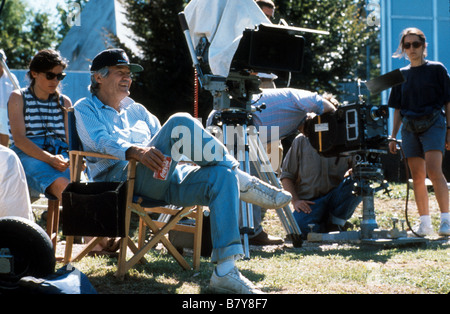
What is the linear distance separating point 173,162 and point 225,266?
63cm

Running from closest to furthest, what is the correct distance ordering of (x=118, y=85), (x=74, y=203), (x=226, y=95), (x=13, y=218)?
1. (x=13, y=218)
2. (x=74, y=203)
3. (x=118, y=85)
4. (x=226, y=95)

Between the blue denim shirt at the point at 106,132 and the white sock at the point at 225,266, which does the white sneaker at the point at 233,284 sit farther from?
the blue denim shirt at the point at 106,132

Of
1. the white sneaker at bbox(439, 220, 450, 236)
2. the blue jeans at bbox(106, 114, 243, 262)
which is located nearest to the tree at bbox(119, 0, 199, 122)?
the white sneaker at bbox(439, 220, 450, 236)

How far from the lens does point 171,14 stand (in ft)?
35.4

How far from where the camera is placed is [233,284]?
2969mm

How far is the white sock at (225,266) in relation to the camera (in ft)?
9.92

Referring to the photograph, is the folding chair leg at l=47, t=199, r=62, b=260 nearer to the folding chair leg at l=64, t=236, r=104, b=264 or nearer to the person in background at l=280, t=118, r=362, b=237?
the folding chair leg at l=64, t=236, r=104, b=264

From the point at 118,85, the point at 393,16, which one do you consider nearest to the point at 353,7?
the point at 393,16

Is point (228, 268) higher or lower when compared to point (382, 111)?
lower

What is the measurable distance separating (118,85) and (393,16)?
9.82 meters

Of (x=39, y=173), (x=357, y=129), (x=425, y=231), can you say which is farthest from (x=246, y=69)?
(x=425, y=231)

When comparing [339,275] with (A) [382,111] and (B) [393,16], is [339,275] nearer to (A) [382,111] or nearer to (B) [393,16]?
(A) [382,111]

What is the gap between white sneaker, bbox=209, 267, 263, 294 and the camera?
9.64ft

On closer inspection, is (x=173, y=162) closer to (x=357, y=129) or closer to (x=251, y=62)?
(x=251, y=62)
